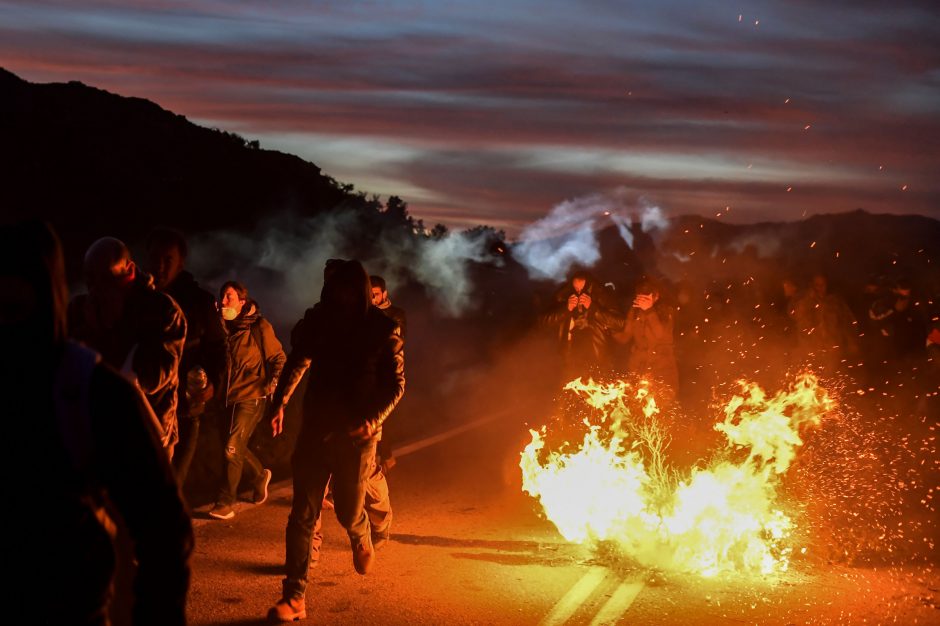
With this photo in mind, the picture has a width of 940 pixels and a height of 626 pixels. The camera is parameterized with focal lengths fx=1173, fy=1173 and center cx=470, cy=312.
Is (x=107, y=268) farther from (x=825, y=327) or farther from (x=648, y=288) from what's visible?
(x=825, y=327)

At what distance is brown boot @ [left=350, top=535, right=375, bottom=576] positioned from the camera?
7141 mm

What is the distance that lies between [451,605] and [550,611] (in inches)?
23.1

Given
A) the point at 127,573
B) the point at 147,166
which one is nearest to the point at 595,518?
the point at 127,573

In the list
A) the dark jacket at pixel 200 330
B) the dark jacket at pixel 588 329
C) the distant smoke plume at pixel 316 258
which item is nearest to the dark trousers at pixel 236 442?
the dark jacket at pixel 200 330

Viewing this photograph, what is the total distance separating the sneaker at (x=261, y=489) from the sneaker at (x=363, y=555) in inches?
102

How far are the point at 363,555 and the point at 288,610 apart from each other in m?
0.82

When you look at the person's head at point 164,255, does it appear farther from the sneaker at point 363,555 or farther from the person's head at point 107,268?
the sneaker at point 363,555

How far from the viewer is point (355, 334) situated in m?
6.84

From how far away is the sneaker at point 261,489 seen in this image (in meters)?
9.66

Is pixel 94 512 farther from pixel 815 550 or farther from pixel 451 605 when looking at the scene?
pixel 815 550

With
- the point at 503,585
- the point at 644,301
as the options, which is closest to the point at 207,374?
the point at 503,585

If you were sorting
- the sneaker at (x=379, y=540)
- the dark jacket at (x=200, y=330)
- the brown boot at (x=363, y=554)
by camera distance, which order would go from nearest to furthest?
1. the brown boot at (x=363, y=554)
2. the dark jacket at (x=200, y=330)
3. the sneaker at (x=379, y=540)

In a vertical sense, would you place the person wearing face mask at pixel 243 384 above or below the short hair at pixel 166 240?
below

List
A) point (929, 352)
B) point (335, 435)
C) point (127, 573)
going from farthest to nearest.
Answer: point (929, 352)
point (335, 435)
point (127, 573)
